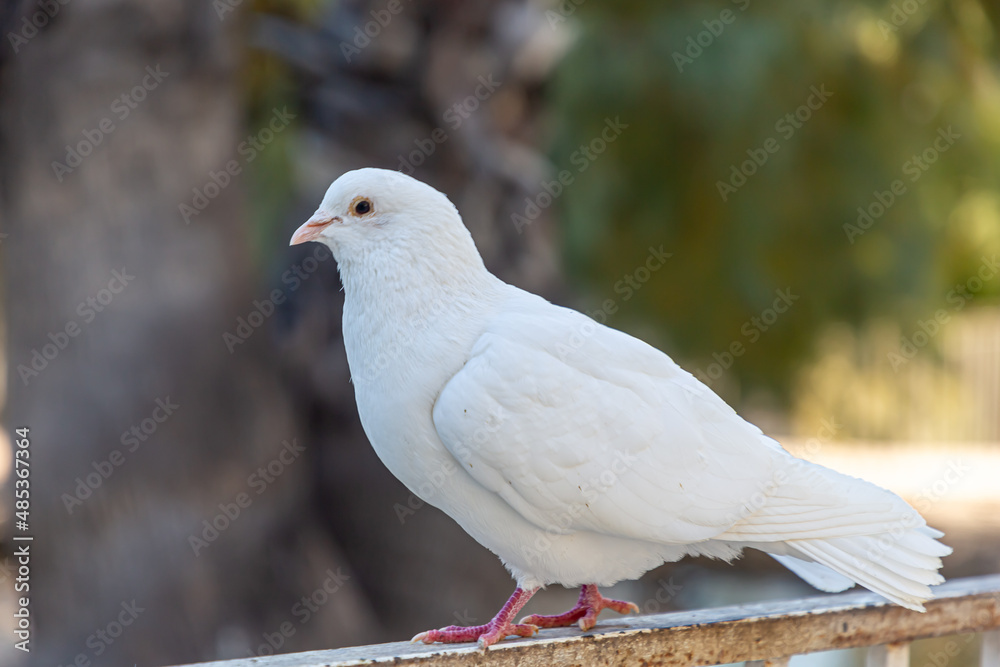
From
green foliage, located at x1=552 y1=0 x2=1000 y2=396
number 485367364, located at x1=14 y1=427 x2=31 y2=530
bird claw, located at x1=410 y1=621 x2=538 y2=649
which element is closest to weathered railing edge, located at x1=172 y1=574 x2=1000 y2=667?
bird claw, located at x1=410 y1=621 x2=538 y2=649

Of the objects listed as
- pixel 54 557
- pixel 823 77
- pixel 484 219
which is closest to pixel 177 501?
pixel 54 557

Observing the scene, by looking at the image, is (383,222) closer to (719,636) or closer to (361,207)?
(361,207)

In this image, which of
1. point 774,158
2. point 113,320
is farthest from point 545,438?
point 774,158

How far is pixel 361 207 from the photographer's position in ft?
6.11

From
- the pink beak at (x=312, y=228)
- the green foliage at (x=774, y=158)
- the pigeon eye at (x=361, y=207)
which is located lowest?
the pink beak at (x=312, y=228)

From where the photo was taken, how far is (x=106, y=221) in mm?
4309

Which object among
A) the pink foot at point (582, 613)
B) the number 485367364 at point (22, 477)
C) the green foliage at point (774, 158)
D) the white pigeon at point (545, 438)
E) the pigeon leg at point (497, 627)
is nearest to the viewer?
the white pigeon at point (545, 438)

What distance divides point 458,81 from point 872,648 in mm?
4044

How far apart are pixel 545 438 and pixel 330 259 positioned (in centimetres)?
405

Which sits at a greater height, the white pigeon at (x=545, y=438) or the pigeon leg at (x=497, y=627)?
the white pigeon at (x=545, y=438)

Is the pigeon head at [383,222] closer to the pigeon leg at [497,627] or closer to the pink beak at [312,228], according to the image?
the pink beak at [312,228]

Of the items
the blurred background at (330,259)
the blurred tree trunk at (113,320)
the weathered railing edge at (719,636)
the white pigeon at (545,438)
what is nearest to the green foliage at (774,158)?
the blurred background at (330,259)

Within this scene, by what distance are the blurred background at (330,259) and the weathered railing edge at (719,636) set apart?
2.89 m

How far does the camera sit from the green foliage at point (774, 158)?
6.07m
